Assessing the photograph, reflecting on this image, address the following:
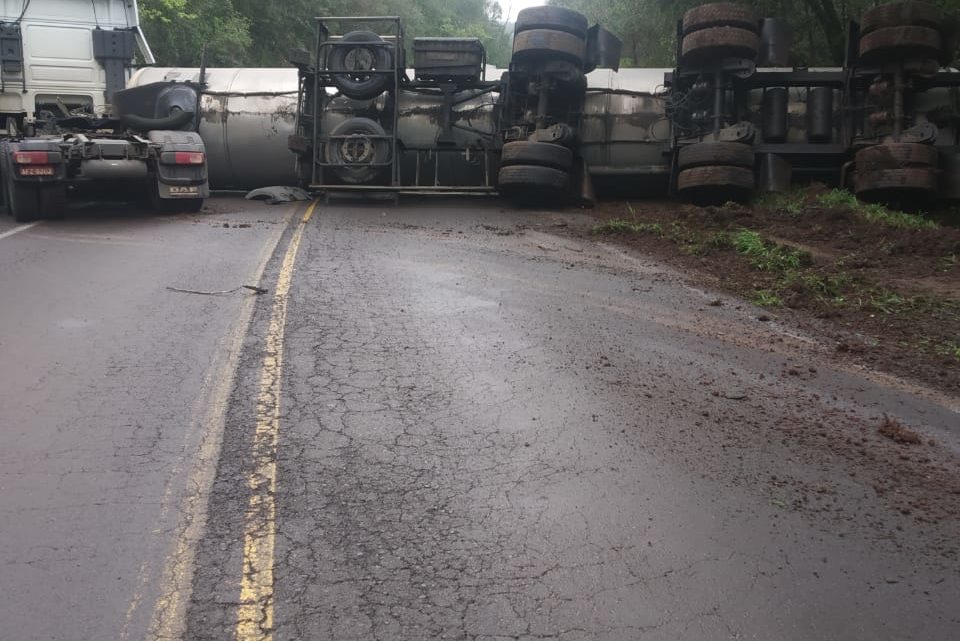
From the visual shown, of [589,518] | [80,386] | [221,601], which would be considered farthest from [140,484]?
[589,518]

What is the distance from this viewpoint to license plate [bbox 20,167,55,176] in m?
12.3

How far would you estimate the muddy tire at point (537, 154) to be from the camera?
13.9 metres

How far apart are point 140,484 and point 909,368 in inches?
196

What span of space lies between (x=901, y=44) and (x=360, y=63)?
8.46m

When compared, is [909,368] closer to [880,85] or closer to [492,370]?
[492,370]

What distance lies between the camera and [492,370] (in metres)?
5.99

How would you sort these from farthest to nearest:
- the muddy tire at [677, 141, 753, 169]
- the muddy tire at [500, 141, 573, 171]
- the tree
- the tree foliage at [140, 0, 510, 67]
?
the tree foliage at [140, 0, 510, 67]
the tree
the muddy tire at [500, 141, 573, 171]
the muddy tire at [677, 141, 753, 169]

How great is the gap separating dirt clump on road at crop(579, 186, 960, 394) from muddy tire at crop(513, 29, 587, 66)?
2522 mm

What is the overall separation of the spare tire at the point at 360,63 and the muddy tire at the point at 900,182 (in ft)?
26.0

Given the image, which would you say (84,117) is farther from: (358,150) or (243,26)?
(243,26)

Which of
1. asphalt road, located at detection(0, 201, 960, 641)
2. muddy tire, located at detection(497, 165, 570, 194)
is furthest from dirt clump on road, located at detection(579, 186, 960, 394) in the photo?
muddy tire, located at detection(497, 165, 570, 194)

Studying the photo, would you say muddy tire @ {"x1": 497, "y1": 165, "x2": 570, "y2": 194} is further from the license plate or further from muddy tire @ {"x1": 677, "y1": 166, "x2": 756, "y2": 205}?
the license plate

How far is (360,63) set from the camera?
51.9 ft

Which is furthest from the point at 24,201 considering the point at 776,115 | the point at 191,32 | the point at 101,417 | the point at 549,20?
the point at 191,32
